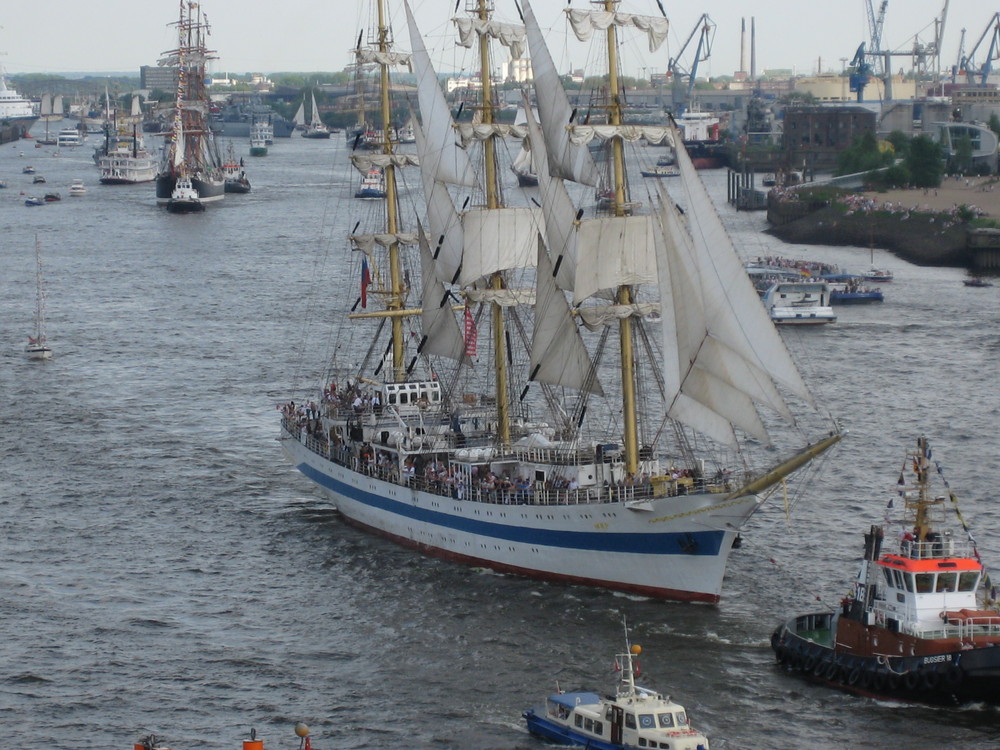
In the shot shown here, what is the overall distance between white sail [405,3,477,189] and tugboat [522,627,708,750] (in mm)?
22685

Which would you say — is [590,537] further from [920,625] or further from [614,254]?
[920,625]

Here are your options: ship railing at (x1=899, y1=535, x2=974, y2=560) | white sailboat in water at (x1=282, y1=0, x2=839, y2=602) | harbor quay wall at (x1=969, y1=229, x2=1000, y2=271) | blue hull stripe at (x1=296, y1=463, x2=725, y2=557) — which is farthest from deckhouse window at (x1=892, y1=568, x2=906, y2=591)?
harbor quay wall at (x1=969, y1=229, x2=1000, y2=271)

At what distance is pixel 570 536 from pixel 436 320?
11305 mm

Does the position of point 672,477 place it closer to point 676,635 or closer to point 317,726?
point 676,635

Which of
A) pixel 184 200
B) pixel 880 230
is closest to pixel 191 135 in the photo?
pixel 184 200

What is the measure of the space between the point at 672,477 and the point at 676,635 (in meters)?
4.69

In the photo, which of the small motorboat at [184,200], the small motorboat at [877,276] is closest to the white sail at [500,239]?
the small motorboat at [877,276]

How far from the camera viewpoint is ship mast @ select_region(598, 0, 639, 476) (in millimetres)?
46250

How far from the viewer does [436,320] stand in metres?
54.8

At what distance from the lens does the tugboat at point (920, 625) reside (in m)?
36.0

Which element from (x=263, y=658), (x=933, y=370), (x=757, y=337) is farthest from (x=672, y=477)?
(x=933, y=370)

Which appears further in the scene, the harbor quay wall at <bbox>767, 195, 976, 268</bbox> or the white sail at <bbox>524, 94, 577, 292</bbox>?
the harbor quay wall at <bbox>767, 195, 976, 268</bbox>

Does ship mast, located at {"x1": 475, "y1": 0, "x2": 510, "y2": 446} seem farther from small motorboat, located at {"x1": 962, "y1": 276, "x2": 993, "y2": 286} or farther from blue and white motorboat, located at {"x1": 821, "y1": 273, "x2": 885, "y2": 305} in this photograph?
small motorboat, located at {"x1": 962, "y1": 276, "x2": 993, "y2": 286}

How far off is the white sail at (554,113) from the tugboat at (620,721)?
17.6m
